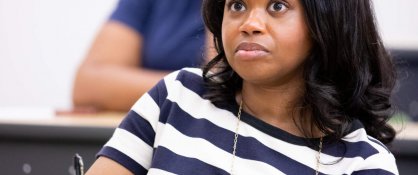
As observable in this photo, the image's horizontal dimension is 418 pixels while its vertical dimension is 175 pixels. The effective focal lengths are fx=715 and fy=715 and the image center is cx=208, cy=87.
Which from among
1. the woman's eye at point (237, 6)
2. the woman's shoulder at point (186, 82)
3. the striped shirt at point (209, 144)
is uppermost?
the woman's eye at point (237, 6)

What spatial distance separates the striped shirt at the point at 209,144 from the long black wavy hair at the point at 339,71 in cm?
3

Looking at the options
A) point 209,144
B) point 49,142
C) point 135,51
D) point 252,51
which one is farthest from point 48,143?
point 252,51

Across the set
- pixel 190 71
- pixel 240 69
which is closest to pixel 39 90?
pixel 190 71

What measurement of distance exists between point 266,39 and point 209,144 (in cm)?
20

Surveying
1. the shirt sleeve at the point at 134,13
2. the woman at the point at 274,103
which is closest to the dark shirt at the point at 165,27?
the shirt sleeve at the point at 134,13

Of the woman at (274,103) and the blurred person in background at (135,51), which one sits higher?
the woman at (274,103)

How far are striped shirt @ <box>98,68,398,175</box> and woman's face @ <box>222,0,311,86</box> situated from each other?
10 centimetres

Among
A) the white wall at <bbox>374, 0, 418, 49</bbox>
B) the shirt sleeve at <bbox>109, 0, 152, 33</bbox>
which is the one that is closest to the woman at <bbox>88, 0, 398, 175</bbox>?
the shirt sleeve at <bbox>109, 0, 152, 33</bbox>

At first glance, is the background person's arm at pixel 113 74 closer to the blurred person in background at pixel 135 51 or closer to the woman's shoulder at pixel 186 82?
the blurred person in background at pixel 135 51

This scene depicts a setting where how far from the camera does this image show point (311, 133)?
3.75ft

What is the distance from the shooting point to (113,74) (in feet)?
7.24

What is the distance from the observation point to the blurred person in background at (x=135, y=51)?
2170 millimetres

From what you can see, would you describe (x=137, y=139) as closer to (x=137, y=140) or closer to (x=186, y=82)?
(x=137, y=140)

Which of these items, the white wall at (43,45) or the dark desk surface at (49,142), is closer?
the dark desk surface at (49,142)
